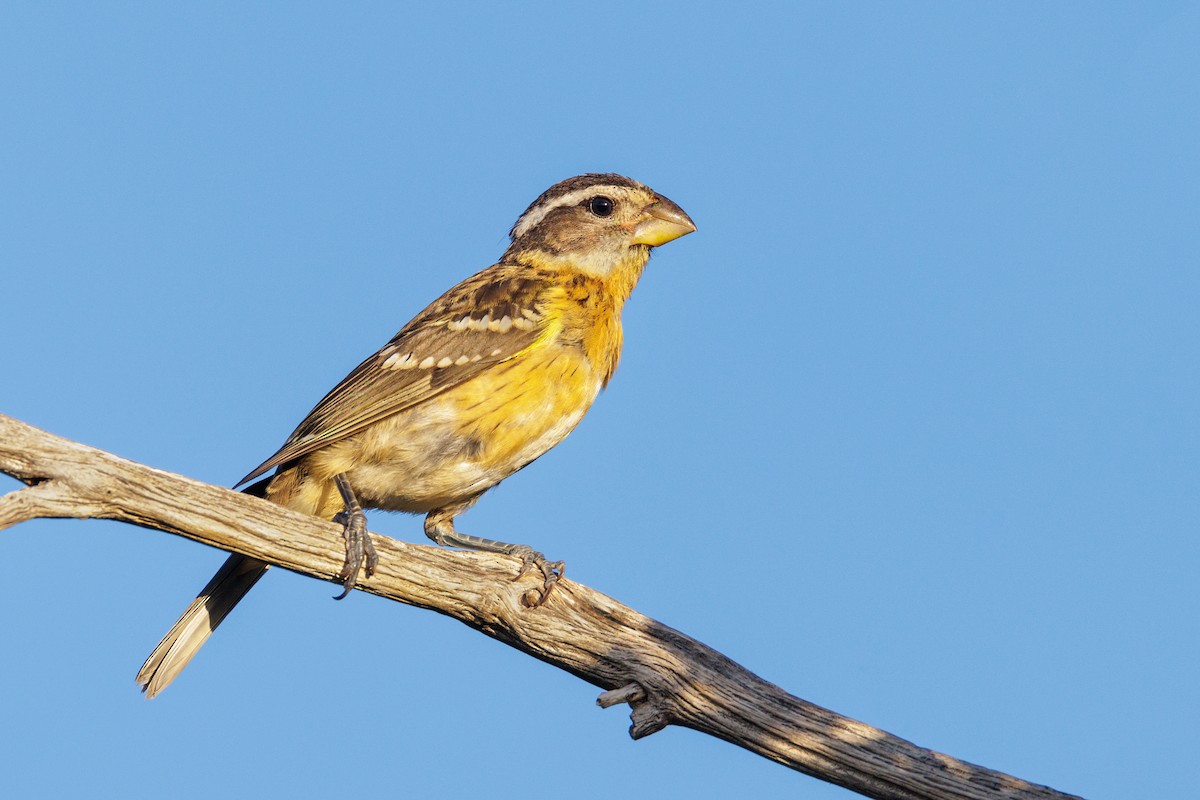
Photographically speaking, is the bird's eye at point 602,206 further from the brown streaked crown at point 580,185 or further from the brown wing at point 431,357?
the brown wing at point 431,357

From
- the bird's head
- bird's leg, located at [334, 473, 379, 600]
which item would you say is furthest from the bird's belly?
the bird's head

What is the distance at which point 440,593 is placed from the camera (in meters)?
6.57

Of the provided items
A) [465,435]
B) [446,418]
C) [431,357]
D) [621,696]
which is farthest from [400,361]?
[621,696]

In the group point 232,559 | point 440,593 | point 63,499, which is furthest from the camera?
point 232,559

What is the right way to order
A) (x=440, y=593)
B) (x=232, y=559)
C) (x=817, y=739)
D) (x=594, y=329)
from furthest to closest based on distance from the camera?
(x=594, y=329), (x=232, y=559), (x=440, y=593), (x=817, y=739)

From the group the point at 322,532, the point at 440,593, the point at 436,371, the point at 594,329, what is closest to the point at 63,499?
the point at 322,532

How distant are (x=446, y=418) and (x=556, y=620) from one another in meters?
1.59

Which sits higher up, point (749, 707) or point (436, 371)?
point (436, 371)

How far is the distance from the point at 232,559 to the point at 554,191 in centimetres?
369

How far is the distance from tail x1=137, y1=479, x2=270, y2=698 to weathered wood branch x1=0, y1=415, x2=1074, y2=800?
3.67ft

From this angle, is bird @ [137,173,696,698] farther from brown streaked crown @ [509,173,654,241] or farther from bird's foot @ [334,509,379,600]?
brown streaked crown @ [509,173,654,241]

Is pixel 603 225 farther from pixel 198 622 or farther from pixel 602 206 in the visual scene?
pixel 198 622

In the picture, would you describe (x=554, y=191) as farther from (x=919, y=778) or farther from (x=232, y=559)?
(x=919, y=778)

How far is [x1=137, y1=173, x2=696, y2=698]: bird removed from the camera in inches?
291
